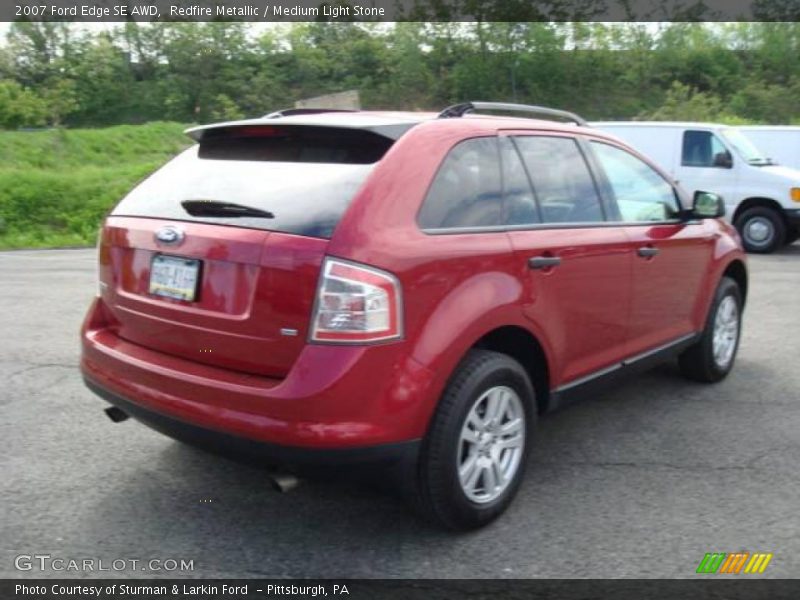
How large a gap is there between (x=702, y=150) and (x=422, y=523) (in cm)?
1099

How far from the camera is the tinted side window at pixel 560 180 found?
3.79 m

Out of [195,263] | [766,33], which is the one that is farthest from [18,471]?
[766,33]

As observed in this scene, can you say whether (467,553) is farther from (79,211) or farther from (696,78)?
(696,78)

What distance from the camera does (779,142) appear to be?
14.6 m

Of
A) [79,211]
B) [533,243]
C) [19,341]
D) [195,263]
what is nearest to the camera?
[195,263]

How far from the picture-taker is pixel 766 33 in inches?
2136

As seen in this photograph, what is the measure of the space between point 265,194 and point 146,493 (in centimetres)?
151

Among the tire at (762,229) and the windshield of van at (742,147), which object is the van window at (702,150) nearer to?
the windshield of van at (742,147)

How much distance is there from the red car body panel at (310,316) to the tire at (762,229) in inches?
392

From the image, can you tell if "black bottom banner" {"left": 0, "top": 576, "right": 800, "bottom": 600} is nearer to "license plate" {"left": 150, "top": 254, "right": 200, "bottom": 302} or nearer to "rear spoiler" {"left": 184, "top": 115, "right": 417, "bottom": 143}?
"license plate" {"left": 150, "top": 254, "right": 200, "bottom": 302}

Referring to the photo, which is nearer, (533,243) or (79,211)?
(533,243)

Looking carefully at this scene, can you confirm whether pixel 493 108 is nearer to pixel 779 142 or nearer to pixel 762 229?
pixel 762 229

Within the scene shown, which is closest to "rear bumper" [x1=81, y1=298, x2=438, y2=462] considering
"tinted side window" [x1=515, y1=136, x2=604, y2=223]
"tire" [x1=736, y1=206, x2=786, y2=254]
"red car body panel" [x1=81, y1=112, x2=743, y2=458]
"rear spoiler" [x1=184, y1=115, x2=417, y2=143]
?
"red car body panel" [x1=81, y1=112, x2=743, y2=458]

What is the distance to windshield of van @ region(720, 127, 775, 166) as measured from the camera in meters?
12.6
